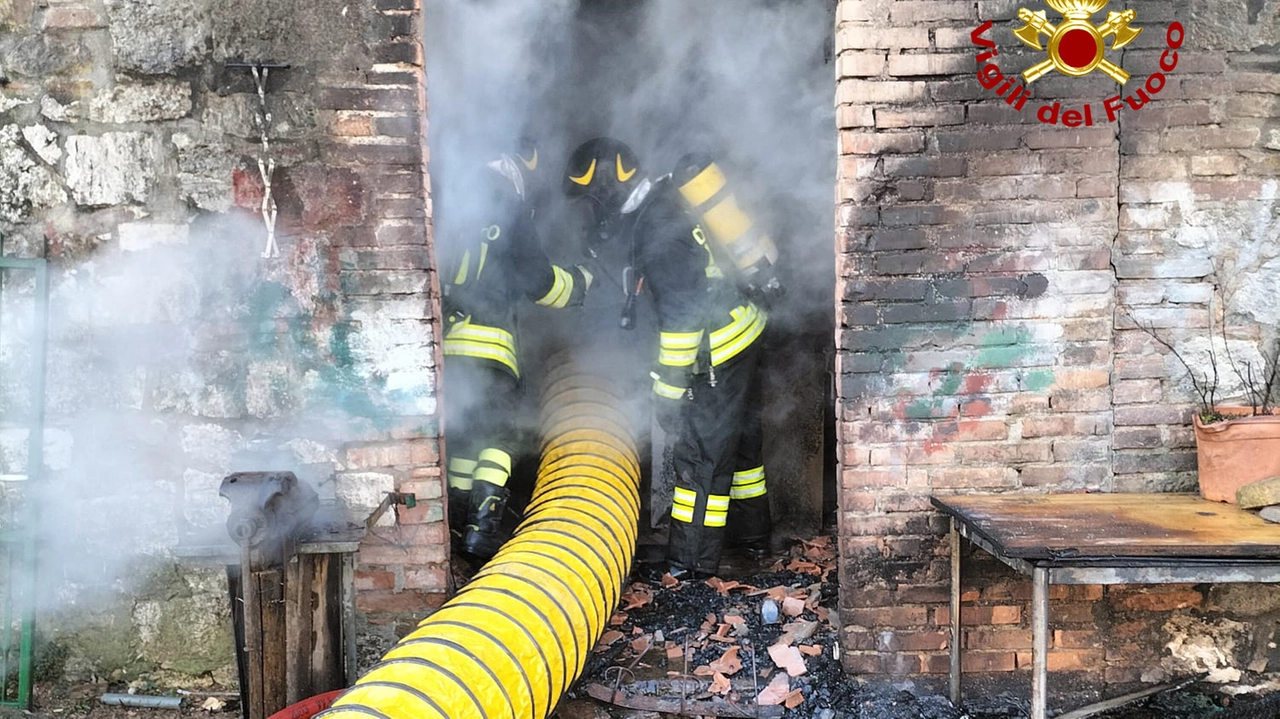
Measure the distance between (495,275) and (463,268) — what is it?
19 cm

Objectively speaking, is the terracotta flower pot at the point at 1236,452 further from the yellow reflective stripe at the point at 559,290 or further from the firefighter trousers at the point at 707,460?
the yellow reflective stripe at the point at 559,290

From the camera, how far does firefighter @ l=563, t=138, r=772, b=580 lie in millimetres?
5133

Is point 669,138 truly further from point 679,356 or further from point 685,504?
point 685,504

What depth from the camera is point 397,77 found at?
3.77 m

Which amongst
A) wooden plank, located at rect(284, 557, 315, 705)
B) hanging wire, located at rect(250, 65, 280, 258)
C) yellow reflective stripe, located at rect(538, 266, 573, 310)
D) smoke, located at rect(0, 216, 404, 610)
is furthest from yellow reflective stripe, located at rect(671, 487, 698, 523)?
hanging wire, located at rect(250, 65, 280, 258)

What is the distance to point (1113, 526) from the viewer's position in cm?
348

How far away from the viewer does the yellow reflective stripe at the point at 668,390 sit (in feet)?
17.3

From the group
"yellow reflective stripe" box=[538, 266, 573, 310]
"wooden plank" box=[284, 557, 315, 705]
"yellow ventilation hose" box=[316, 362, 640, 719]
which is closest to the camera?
"yellow ventilation hose" box=[316, 362, 640, 719]

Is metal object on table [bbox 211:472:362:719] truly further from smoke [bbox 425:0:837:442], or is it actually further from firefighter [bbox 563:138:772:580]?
smoke [bbox 425:0:837:442]

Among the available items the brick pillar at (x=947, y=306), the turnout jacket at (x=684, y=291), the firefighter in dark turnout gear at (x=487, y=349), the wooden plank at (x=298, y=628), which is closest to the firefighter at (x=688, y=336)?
the turnout jacket at (x=684, y=291)

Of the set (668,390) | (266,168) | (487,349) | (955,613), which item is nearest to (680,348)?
(668,390)

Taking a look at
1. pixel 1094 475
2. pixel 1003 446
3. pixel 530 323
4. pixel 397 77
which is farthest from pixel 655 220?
pixel 1094 475

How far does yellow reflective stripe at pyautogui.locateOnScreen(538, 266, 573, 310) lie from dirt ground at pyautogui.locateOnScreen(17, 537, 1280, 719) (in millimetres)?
1791

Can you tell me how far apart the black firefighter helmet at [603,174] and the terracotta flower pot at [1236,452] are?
3.18 metres
